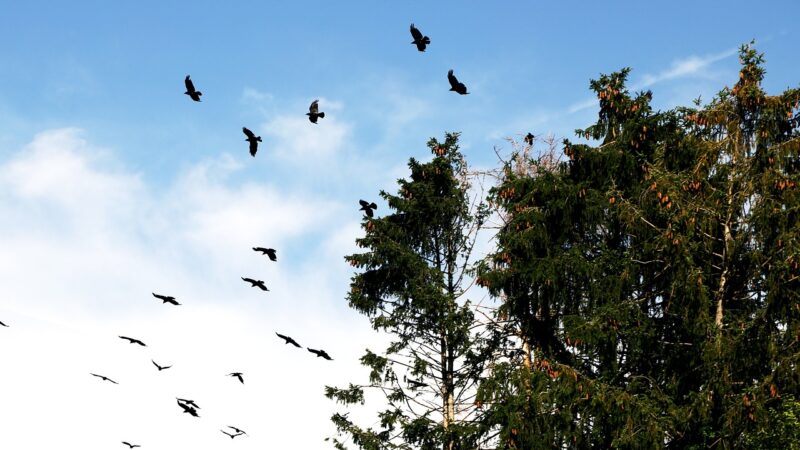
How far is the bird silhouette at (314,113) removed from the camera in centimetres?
1238

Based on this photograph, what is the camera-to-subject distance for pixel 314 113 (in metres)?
12.5

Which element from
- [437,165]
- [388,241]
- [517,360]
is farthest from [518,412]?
[437,165]

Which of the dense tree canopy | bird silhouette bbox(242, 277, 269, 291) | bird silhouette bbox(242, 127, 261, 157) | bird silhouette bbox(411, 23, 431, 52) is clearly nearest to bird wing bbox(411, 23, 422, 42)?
bird silhouette bbox(411, 23, 431, 52)

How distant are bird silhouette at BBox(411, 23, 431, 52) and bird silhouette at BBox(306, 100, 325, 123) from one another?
1973 millimetres

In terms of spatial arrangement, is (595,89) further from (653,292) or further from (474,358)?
(474,358)

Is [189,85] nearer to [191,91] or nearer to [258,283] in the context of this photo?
[191,91]

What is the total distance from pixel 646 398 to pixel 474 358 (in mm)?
5476

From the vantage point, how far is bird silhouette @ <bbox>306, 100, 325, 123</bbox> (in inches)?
488

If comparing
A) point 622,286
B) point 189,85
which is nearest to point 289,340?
point 189,85

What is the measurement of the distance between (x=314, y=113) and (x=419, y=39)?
2050 mm

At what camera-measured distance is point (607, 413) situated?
49.2ft

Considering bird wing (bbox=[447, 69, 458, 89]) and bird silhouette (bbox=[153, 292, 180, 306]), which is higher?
bird wing (bbox=[447, 69, 458, 89])

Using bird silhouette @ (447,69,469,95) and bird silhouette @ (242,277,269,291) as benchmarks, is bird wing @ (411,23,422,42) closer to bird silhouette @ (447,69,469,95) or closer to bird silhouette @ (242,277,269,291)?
bird silhouette @ (447,69,469,95)

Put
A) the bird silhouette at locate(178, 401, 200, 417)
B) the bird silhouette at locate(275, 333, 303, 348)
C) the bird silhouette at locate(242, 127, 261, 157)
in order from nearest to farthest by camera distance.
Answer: the bird silhouette at locate(275, 333, 303, 348)
the bird silhouette at locate(242, 127, 261, 157)
the bird silhouette at locate(178, 401, 200, 417)
